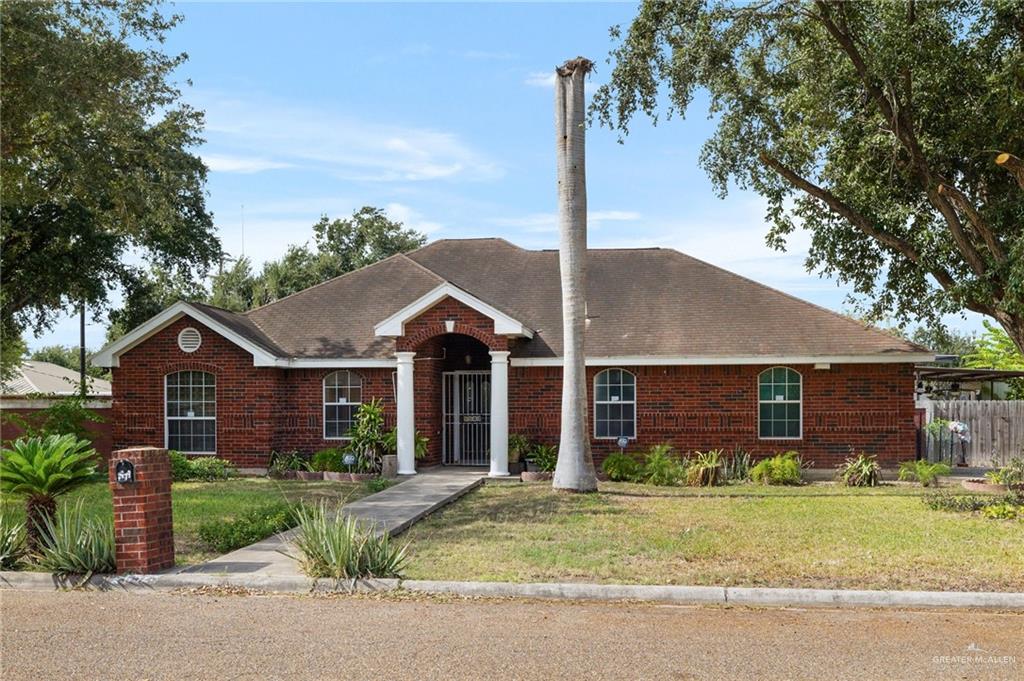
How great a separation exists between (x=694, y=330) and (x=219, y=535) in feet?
41.5

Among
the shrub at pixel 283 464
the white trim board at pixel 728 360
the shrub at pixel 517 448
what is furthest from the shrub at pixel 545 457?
the shrub at pixel 283 464

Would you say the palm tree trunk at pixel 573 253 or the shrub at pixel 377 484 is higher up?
the palm tree trunk at pixel 573 253

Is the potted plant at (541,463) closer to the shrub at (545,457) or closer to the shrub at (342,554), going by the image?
the shrub at (545,457)

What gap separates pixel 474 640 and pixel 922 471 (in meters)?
14.2

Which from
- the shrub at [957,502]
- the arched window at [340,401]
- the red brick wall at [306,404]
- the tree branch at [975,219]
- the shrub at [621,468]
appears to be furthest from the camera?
the arched window at [340,401]

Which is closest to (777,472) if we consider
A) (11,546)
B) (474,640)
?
(474,640)

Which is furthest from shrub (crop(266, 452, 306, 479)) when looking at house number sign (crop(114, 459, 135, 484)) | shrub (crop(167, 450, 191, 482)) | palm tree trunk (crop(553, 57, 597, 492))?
house number sign (crop(114, 459, 135, 484))

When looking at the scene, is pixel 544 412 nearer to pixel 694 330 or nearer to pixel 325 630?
pixel 694 330

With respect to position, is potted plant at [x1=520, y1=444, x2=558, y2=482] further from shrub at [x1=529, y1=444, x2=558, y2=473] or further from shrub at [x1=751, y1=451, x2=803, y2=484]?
shrub at [x1=751, y1=451, x2=803, y2=484]

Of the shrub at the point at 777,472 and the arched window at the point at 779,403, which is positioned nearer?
the shrub at the point at 777,472

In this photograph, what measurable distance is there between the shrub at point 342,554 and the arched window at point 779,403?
13.1 metres

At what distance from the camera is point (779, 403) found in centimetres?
2103

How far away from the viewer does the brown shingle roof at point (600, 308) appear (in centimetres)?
2105

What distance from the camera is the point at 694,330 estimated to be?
2158 cm
